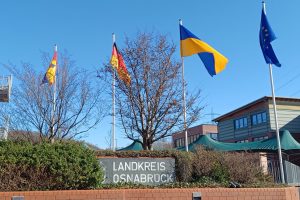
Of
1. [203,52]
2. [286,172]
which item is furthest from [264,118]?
[203,52]

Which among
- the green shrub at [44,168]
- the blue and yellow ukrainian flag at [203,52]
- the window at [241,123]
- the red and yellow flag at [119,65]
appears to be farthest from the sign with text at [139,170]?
the window at [241,123]

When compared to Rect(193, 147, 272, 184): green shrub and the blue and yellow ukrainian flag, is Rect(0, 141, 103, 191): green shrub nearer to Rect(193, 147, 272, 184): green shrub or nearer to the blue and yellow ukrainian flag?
Rect(193, 147, 272, 184): green shrub

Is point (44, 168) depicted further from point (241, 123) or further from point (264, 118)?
point (241, 123)

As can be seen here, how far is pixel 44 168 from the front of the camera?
11312 mm

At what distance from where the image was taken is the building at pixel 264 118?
32.0 metres

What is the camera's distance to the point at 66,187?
37.4 ft

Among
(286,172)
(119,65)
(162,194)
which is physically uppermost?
(119,65)

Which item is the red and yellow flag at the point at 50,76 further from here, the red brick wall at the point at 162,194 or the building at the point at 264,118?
the building at the point at 264,118

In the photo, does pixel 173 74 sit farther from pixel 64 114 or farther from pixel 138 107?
pixel 64 114

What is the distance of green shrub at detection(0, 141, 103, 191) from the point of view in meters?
11.1

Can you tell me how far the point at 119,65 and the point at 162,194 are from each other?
671cm

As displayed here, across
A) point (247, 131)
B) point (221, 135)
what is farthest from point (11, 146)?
point (221, 135)

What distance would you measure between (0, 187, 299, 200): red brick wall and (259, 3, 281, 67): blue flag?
6052 millimetres

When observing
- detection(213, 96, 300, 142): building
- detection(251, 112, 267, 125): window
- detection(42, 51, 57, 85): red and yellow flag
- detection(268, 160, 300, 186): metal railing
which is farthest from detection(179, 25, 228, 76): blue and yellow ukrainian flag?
detection(251, 112, 267, 125): window
